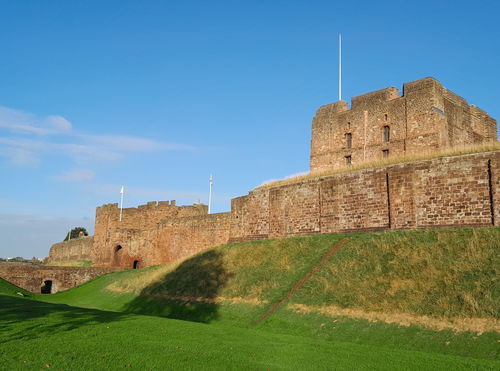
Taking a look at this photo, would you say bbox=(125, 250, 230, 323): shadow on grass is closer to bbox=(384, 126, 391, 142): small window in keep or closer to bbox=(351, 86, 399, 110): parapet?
bbox=(384, 126, 391, 142): small window in keep

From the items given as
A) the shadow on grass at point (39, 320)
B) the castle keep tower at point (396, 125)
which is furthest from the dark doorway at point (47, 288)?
the shadow on grass at point (39, 320)

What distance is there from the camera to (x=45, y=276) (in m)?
36.6

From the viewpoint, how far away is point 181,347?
11375mm

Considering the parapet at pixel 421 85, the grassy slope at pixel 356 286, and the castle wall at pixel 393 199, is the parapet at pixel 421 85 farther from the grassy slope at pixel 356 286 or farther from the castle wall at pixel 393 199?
the grassy slope at pixel 356 286

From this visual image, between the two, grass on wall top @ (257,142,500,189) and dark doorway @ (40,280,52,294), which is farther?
dark doorway @ (40,280,52,294)

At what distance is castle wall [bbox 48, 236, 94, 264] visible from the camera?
55281 mm

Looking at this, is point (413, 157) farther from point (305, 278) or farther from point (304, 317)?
point (304, 317)

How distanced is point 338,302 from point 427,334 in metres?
3.87

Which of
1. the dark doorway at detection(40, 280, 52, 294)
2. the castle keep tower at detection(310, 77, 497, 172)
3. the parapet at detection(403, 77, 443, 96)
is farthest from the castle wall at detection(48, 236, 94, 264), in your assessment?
the parapet at detection(403, 77, 443, 96)

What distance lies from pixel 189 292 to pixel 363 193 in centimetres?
939

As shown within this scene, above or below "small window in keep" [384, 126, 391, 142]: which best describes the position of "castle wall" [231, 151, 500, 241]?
below

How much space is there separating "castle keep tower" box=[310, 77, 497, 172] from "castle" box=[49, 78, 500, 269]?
7 cm

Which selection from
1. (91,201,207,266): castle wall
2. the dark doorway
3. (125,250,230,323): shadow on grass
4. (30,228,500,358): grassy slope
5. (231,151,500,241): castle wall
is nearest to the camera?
(30,228,500,358): grassy slope

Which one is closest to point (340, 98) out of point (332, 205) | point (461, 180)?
point (332, 205)
